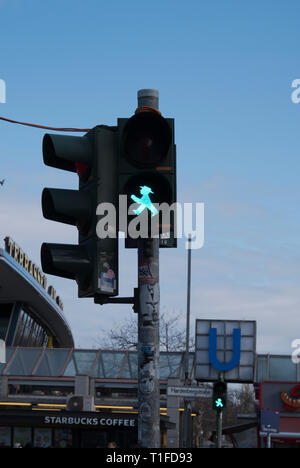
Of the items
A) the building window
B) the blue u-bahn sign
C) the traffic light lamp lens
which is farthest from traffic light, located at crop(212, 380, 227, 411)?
the building window

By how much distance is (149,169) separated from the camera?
5.37m

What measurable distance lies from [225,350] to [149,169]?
15518 millimetres

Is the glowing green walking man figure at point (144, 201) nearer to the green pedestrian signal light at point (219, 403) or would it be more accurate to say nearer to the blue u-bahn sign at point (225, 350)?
the green pedestrian signal light at point (219, 403)

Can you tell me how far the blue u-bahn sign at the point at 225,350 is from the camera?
1927 centimetres

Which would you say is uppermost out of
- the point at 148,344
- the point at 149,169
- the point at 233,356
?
the point at 149,169

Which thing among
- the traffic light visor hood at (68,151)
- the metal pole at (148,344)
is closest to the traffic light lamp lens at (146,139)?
the traffic light visor hood at (68,151)

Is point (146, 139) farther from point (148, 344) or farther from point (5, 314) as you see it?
point (5, 314)

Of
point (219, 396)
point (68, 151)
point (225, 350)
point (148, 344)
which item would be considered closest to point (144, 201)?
point (68, 151)

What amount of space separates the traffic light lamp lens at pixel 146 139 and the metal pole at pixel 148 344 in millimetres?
549

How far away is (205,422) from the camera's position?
11981 cm

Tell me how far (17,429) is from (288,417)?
43.5ft

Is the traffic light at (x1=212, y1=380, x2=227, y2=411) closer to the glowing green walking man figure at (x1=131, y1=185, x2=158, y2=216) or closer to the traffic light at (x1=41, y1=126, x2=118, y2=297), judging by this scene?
the traffic light at (x1=41, y1=126, x2=118, y2=297)
